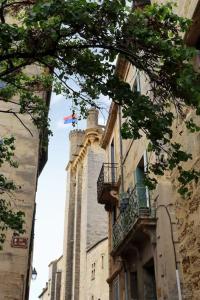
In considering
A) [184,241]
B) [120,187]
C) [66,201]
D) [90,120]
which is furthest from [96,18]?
[66,201]

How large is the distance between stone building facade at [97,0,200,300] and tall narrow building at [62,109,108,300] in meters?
15.9

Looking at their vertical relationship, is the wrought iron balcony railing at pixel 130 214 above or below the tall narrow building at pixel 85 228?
below

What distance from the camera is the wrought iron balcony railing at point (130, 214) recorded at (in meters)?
10.7

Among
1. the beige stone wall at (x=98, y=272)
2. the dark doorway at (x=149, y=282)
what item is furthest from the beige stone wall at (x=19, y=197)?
the beige stone wall at (x=98, y=272)

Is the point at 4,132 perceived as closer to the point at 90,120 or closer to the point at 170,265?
the point at 170,265

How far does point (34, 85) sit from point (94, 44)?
3.15m

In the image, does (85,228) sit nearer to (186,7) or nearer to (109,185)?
(109,185)

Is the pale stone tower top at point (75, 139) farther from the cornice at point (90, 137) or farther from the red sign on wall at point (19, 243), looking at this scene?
the red sign on wall at point (19, 243)

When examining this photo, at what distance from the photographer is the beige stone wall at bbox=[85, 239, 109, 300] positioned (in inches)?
1153

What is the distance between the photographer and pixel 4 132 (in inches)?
629

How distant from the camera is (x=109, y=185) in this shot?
52.3 feet

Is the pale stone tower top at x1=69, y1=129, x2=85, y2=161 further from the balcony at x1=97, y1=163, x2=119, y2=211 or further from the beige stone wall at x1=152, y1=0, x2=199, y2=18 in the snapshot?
the beige stone wall at x1=152, y1=0, x2=199, y2=18

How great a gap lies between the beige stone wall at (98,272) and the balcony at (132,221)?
16.8 metres

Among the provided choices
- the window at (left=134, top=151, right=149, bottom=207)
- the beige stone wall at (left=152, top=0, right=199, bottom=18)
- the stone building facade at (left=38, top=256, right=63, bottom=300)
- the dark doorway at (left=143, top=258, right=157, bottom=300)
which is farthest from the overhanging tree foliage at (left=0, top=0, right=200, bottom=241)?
the stone building facade at (left=38, top=256, right=63, bottom=300)
